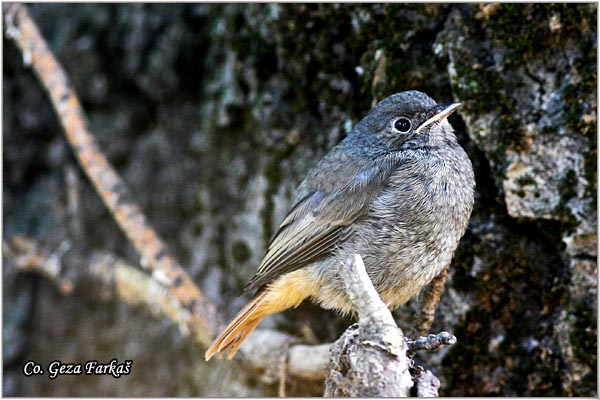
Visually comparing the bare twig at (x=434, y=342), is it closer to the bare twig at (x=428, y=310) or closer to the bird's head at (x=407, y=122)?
the bare twig at (x=428, y=310)

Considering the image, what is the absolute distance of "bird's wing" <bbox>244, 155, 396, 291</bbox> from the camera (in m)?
3.43

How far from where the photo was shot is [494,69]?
348cm

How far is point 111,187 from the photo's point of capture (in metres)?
4.17

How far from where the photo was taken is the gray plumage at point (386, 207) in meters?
3.25

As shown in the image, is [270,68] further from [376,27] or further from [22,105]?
[22,105]

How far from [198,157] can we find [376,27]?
5.95 ft

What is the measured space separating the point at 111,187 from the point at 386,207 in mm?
1867

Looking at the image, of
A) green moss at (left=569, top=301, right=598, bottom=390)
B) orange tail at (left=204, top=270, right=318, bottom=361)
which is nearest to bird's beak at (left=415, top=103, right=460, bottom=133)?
orange tail at (left=204, top=270, right=318, bottom=361)

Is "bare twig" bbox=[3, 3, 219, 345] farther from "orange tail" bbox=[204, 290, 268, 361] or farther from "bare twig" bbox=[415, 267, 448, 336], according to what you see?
"bare twig" bbox=[415, 267, 448, 336]

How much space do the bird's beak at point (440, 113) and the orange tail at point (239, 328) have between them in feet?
4.08

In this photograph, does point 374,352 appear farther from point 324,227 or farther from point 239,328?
point 239,328

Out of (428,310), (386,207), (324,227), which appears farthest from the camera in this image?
(324,227)

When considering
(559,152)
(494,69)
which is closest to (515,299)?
(559,152)

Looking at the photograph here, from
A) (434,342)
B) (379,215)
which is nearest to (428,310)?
(379,215)
